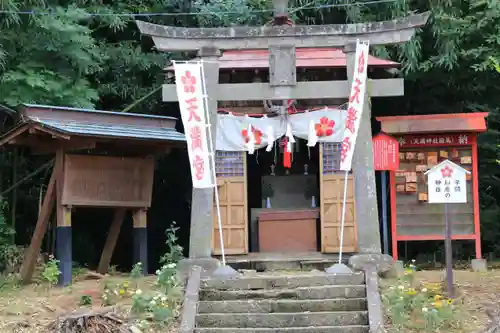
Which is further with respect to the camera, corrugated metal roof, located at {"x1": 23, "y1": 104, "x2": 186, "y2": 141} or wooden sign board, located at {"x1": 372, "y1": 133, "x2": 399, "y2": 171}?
wooden sign board, located at {"x1": 372, "y1": 133, "x2": 399, "y2": 171}

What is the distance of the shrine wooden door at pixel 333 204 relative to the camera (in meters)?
12.5

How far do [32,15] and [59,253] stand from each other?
497 cm

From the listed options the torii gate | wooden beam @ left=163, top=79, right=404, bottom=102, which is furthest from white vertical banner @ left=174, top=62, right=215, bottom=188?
wooden beam @ left=163, top=79, right=404, bottom=102

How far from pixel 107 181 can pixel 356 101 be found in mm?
4815

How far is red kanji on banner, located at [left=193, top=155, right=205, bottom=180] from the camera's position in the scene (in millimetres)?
10312

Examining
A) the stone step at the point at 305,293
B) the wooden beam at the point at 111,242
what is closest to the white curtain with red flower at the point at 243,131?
the wooden beam at the point at 111,242

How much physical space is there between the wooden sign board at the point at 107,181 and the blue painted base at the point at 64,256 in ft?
1.71

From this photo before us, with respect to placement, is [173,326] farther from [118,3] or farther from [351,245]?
[118,3]

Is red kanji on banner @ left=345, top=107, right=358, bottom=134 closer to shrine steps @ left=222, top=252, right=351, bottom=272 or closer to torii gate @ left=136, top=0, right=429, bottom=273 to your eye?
torii gate @ left=136, top=0, right=429, bottom=273

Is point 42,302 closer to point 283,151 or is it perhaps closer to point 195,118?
point 195,118

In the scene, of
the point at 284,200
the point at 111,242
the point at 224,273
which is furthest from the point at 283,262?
the point at 111,242

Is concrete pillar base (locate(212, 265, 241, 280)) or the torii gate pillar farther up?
the torii gate pillar

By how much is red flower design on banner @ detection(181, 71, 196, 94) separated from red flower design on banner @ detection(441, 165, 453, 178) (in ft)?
13.4

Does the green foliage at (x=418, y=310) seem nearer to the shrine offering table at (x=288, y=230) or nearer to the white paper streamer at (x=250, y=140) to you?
the shrine offering table at (x=288, y=230)
